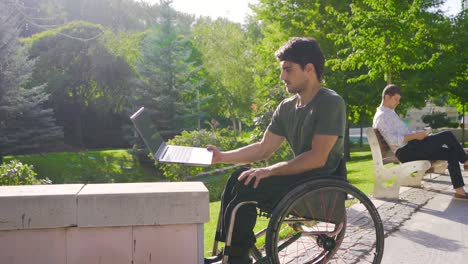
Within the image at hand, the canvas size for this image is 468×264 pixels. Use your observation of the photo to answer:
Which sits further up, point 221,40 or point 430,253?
point 221,40

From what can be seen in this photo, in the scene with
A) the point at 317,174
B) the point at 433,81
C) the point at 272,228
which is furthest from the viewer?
the point at 433,81

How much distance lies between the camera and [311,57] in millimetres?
3105

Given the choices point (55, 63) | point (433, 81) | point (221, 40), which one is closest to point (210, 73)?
point (221, 40)

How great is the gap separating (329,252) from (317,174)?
1.57ft

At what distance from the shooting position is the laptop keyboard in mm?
3225

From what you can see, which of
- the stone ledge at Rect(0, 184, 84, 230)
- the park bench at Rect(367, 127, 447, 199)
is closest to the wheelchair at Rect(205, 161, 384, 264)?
the stone ledge at Rect(0, 184, 84, 230)

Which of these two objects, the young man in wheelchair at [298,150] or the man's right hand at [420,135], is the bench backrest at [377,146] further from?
the young man in wheelchair at [298,150]

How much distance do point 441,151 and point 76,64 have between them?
2489 centimetres

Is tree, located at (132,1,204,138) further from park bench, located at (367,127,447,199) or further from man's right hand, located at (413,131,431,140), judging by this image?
man's right hand, located at (413,131,431,140)

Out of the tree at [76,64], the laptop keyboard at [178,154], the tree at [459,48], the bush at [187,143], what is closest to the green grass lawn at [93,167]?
the bush at [187,143]

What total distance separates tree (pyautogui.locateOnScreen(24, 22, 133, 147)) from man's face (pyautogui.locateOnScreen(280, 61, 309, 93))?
26259mm

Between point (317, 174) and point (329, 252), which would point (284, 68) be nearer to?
point (317, 174)

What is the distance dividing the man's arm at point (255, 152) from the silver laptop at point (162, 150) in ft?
0.28

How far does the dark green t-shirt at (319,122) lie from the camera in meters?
2.99
